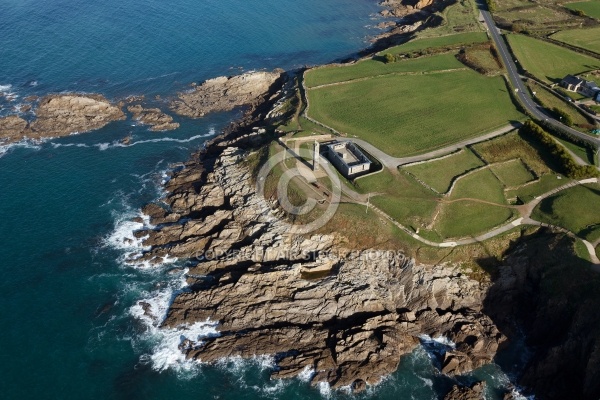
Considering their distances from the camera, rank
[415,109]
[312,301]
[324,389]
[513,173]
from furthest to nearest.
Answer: [415,109]
[513,173]
[312,301]
[324,389]

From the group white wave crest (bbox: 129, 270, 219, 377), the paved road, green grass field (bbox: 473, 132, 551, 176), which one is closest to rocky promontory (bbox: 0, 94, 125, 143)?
white wave crest (bbox: 129, 270, 219, 377)

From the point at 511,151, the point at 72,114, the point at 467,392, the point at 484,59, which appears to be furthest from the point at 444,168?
the point at 72,114

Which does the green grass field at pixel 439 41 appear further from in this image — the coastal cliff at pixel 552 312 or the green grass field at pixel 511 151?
the coastal cliff at pixel 552 312

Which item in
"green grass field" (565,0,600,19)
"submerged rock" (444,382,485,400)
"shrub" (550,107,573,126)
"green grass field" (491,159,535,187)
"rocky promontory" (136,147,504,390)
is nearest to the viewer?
"submerged rock" (444,382,485,400)

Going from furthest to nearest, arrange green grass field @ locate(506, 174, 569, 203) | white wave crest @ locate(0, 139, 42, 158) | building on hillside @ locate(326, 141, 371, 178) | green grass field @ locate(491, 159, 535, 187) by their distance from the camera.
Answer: white wave crest @ locate(0, 139, 42, 158)
building on hillside @ locate(326, 141, 371, 178)
green grass field @ locate(491, 159, 535, 187)
green grass field @ locate(506, 174, 569, 203)

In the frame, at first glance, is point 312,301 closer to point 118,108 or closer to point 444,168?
point 444,168

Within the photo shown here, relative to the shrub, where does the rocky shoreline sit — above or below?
below

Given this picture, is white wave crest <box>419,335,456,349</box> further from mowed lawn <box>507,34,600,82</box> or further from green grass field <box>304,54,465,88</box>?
mowed lawn <box>507,34,600,82</box>
